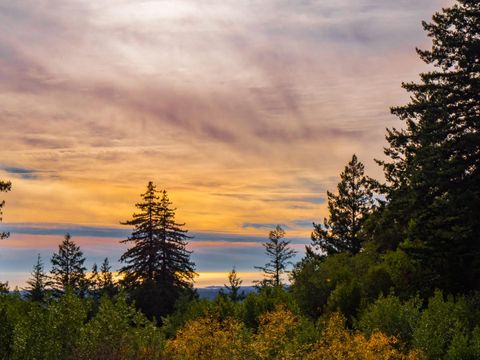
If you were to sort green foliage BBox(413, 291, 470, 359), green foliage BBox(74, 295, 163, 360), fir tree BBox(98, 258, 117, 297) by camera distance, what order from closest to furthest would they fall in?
1. green foliage BBox(74, 295, 163, 360)
2. green foliage BBox(413, 291, 470, 359)
3. fir tree BBox(98, 258, 117, 297)

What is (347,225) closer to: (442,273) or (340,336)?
(442,273)

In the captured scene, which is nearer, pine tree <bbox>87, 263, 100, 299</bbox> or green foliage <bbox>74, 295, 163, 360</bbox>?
green foliage <bbox>74, 295, 163, 360</bbox>

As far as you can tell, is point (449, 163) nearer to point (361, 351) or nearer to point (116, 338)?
point (361, 351)

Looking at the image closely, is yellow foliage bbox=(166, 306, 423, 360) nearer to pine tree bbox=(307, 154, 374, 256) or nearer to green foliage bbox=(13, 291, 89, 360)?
green foliage bbox=(13, 291, 89, 360)

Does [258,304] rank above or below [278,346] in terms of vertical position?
above

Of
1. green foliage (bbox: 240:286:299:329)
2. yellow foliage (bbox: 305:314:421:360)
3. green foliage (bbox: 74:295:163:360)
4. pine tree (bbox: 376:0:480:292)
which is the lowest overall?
yellow foliage (bbox: 305:314:421:360)

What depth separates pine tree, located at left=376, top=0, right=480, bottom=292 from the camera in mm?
25875

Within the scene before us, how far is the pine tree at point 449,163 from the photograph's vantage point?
25875 millimetres

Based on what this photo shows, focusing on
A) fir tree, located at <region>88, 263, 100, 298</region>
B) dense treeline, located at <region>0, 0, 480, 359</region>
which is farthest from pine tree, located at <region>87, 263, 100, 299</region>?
dense treeline, located at <region>0, 0, 480, 359</region>

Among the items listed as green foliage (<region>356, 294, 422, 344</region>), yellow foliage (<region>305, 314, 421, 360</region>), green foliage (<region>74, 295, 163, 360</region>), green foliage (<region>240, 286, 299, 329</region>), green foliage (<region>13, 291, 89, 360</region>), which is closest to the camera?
green foliage (<region>74, 295, 163, 360</region>)

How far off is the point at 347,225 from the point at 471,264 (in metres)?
35.6

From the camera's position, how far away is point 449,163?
2573cm

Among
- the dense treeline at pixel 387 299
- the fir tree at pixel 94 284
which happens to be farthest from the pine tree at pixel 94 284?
the dense treeline at pixel 387 299

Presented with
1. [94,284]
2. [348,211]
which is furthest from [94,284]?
[348,211]
